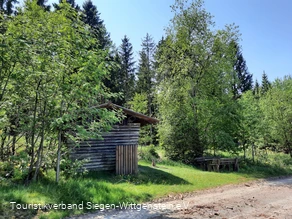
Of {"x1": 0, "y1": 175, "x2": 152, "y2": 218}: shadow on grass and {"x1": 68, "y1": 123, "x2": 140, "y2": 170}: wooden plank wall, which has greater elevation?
{"x1": 68, "y1": 123, "x2": 140, "y2": 170}: wooden plank wall

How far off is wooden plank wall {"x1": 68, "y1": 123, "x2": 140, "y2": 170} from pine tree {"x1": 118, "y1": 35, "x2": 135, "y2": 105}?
20.7 m

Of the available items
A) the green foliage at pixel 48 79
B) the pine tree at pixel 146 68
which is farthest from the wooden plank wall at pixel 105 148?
the pine tree at pixel 146 68

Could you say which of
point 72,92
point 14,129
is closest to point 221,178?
point 72,92

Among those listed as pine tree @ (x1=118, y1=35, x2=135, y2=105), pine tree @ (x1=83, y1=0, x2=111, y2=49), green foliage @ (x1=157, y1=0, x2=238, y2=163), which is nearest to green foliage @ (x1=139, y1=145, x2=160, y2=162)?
green foliage @ (x1=157, y1=0, x2=238, y2=163)

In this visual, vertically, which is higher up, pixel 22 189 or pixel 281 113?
pixel 281 113

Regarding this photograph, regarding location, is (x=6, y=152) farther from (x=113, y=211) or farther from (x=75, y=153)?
(x=113, y=211)

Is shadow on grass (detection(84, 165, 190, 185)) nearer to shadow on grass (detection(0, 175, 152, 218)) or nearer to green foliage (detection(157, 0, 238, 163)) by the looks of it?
shadow on grass (detection(0, 175, 152, 218))

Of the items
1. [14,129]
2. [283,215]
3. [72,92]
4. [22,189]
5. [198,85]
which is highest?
[198,85]

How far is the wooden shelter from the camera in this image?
11289 mm

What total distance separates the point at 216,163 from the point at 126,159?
736 cm

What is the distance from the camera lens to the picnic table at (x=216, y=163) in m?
16.3

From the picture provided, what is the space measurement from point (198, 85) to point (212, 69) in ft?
5.22

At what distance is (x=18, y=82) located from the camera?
278 inches

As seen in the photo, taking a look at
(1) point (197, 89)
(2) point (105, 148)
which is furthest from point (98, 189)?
(1) point (197, 89)
